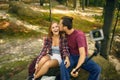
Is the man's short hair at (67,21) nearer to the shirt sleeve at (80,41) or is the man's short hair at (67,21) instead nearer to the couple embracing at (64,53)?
the couple embracing at (64,53)

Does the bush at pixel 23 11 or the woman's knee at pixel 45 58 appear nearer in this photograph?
the woman's knee at pixel 45 58

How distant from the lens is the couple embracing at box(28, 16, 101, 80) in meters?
7.51

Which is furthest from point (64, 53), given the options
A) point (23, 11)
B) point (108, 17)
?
point (23, 11)

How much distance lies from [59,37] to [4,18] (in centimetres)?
1612

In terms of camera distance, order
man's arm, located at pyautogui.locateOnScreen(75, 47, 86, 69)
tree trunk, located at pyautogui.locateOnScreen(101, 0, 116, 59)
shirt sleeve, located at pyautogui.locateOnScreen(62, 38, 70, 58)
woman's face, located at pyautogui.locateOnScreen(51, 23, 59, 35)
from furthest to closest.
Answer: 1. tree trunk, located at pyautogui.locateOnScreen(101, 0, 116, 59)
2. shirt sleeve, located at pyautogui.locateOnScreen(62, 38, 70, 58)
3. woman's face, located at pyautogui.locateOnScreen(51, 23, 59, 35)
4. man's arm, located at pyautogui.locateOnScreen(75, 47, 86, 69)

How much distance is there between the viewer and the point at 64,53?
25.7ft

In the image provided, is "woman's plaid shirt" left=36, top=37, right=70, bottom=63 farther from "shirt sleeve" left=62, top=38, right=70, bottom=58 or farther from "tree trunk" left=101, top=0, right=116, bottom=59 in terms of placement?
"tree trunk" left=101, top=0, right=116, bottom=59

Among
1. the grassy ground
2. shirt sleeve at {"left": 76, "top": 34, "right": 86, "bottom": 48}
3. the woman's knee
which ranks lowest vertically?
the grassy ground

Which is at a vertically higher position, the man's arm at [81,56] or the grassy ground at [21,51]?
the man's arm at [81,56]

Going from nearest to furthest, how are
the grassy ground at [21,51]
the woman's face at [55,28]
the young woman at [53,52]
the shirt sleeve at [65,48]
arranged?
the young woman at [53,52] → the woman's face at [55,28] → the shirt sleeve at [65,48] → the grassy ground at [21,51]

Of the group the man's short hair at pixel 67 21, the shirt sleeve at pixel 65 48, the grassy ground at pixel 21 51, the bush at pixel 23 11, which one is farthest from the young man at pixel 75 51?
the bush at pixel 23 11

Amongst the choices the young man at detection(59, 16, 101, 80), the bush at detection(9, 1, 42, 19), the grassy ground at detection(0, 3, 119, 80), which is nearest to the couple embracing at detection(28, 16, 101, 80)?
the young man at detection(59, 16, 101, 80)

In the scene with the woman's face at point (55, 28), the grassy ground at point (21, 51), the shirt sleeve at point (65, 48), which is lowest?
the grassy ground at point (21, 51)

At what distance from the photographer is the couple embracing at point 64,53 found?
24.6 ft
